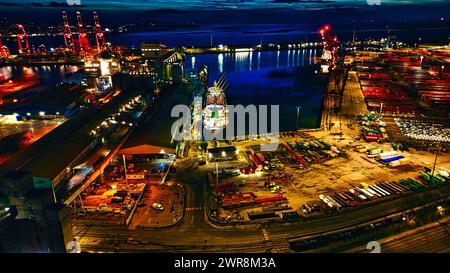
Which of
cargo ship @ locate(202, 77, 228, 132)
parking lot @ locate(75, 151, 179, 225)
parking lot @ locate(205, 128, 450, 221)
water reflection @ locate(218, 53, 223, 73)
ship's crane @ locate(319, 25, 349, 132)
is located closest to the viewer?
parking lot @ locate(75, 151, 179, 225)

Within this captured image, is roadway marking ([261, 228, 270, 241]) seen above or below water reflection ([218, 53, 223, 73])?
below

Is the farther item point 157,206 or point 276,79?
point 276,79

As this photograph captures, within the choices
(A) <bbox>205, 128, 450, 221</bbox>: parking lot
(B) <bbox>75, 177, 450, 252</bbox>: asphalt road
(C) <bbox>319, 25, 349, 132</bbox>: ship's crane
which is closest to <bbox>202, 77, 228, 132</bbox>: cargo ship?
(A) <bbox>205, 128, 450, 221</bbox>: parking lot

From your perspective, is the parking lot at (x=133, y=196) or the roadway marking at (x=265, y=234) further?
the parking lot at (x=133, y=196)

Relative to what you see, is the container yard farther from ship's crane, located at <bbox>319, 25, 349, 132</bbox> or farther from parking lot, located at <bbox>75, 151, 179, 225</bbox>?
parking lot, located at <bbox>75, 151, 179, 225</bbox>

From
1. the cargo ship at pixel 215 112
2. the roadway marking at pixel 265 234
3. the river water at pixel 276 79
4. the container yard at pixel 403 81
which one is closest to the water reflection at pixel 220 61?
the river water at pixel 276 79

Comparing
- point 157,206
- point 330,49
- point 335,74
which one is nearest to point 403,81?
point 335,74

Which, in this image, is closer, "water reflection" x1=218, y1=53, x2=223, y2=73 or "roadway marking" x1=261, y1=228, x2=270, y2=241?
"roadway marking" x1=261, y1=228, x2=270, y2=241

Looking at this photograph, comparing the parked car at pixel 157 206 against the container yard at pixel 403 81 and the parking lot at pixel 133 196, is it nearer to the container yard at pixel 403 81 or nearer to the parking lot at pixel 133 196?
the parking lot at pixel 133 196

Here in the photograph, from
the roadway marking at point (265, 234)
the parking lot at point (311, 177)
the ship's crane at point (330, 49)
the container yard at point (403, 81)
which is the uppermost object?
the ship's crane at point (330, 49)

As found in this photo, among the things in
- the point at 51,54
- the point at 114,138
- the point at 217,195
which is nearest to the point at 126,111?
the point at 114,138

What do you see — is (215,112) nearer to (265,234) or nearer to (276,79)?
(265,234)
